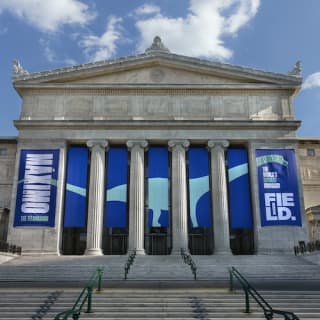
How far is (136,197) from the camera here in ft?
113

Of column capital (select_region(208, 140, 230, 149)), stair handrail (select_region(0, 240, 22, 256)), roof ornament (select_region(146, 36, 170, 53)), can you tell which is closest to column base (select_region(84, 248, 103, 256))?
stair handrail (select_region(0, 240, 22, 256))

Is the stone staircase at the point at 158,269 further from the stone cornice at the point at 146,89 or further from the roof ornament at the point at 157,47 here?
the roof ornament at the point at 157,47

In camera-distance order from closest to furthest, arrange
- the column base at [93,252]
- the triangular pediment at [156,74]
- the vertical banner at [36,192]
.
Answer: the column base at [93,252] < the vertical banner at [36,192] < the triangular pediment at [156,74]

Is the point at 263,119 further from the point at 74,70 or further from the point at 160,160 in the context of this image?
the point at 74,70

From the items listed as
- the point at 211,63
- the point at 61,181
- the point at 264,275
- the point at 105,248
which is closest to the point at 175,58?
the point at 211,63

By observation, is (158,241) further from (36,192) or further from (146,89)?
(146,89)

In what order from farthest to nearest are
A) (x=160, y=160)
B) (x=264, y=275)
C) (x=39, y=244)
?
(x=160, y=160), (x=39, y=244), (x=264, y=275)

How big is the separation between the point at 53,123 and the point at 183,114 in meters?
11.2

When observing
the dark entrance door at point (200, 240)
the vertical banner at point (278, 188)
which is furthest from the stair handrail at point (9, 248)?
the vertical banner at point (278, 188)

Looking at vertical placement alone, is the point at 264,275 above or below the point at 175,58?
below

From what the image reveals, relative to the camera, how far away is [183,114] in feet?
121

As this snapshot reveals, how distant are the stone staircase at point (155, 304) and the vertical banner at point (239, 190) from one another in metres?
18.2

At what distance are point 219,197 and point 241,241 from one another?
5.65 metres

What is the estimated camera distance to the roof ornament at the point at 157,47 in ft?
125
